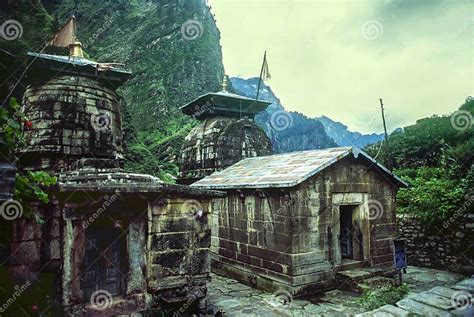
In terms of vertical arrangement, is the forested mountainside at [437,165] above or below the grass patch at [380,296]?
above

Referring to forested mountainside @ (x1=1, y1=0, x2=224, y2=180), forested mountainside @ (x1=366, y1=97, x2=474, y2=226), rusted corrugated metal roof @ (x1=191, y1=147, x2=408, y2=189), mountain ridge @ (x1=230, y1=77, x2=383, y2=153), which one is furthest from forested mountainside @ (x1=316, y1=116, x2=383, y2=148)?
rusted corrugated metal roof @ (x1=191, y1=147, x2=408, y2=189)

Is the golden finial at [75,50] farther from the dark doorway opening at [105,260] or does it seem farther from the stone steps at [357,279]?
the stone steps at [357,279]

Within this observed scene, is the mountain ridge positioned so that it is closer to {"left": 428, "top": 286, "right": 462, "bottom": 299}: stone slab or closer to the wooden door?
the wooden door

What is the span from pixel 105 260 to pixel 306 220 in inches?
204

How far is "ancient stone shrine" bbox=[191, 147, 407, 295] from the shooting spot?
8.43m

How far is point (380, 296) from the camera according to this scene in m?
7.65

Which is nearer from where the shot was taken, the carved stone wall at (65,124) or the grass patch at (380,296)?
the grass patch at (380,296)

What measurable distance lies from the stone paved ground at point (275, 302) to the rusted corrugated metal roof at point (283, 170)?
3.01m

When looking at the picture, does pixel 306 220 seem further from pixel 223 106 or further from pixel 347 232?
pixel 223 106

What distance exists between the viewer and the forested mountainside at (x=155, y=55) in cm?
3262

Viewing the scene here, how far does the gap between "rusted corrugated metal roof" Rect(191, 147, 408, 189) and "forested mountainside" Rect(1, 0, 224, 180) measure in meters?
16.9

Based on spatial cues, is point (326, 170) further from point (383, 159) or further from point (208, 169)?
point (383, 159)

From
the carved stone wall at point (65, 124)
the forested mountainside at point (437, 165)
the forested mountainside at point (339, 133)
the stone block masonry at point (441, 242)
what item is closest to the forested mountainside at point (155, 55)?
the carved stone wall at point (65, 124)

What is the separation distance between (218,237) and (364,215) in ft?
17.1
